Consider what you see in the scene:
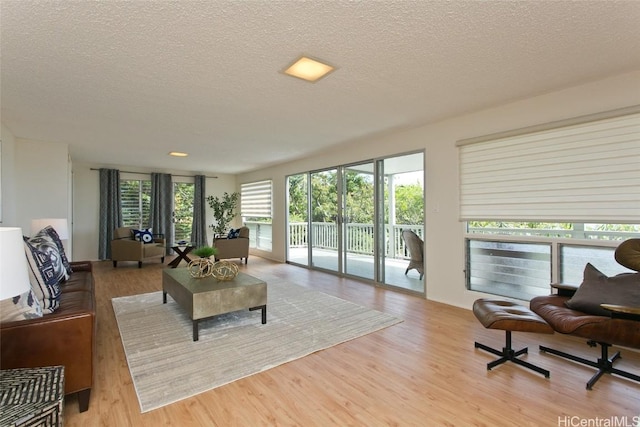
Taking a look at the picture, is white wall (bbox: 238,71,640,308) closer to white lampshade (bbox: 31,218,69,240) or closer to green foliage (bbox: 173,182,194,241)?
white lampshade (bbox: 31,218,69,240)

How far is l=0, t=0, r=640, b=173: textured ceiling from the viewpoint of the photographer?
171 centimetres

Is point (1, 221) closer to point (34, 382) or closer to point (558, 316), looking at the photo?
point (34, 382)

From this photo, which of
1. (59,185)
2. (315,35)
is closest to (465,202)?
(315,35)

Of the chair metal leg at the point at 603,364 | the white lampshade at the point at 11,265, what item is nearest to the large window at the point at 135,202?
the white lampshade at the point at 11,265

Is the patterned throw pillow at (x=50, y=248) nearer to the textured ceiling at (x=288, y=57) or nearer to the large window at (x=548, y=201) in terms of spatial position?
the textured ceiling at (x=288, y=57)

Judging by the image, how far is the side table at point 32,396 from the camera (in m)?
1.20

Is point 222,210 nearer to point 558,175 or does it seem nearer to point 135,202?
point 135,202

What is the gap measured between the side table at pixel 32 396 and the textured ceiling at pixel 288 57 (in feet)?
6.19

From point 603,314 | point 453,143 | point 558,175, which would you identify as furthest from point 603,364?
point 453,143

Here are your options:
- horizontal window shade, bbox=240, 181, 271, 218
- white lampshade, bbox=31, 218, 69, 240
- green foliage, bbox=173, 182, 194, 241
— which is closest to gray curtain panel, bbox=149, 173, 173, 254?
green foliage, bbox=173, 182, 194, 241

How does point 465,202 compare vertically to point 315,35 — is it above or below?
below

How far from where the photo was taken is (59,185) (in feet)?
15.8

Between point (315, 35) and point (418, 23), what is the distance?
619 mm

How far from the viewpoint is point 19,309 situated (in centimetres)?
173
